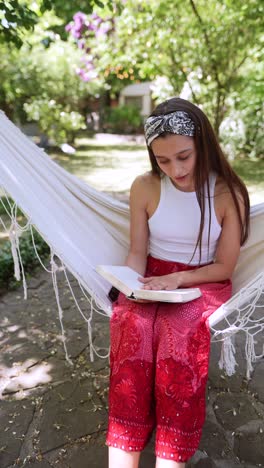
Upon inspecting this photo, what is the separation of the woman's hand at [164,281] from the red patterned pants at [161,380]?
4.8 inches

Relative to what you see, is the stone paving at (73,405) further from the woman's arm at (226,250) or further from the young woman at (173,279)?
the woman's arm at (226,250)

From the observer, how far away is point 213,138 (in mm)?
1481

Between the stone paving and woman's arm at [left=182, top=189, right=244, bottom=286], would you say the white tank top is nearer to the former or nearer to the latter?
woman's arm at [left=182, top=189, right=244, bottom=286]

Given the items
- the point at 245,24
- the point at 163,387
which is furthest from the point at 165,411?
the point at 245,24

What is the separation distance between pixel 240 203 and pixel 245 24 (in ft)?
14.0

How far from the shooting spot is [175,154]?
1.42 metres

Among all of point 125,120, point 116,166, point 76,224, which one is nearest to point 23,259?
point 76,224

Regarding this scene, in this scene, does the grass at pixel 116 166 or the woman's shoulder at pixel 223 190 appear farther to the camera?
the grass at pixel 116 166

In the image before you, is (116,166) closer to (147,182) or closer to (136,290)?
(147,182)

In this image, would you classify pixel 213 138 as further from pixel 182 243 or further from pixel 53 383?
pixel 53 383

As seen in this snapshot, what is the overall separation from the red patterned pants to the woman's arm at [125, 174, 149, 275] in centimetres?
34

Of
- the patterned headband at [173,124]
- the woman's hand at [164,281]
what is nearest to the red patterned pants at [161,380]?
the woman's hand at [164,281]

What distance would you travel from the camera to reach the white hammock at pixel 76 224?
61.2 inches

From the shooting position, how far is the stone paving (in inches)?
58.3
